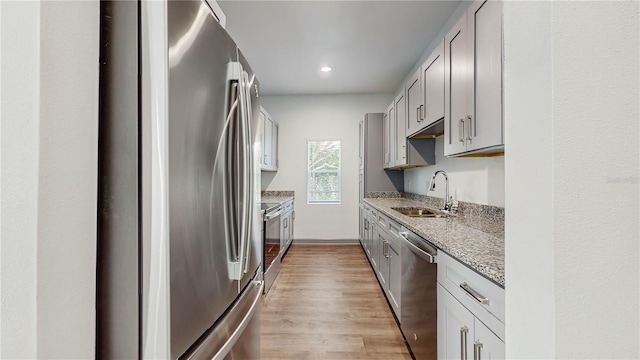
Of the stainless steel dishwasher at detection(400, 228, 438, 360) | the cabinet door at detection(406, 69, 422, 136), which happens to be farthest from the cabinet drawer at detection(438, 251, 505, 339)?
the cabinet door at detection(406, 69, 422, 136)

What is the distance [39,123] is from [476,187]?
8.30ft

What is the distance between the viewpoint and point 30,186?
0.57 meters

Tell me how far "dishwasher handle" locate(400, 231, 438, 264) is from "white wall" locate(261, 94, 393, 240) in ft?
10.8

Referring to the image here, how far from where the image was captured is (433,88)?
7.31 ft

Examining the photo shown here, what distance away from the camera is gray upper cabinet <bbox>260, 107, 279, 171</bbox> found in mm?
4145

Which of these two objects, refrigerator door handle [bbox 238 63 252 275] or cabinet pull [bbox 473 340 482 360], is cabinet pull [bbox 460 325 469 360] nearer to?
cabinet pull [bbox 473 340 482 360]

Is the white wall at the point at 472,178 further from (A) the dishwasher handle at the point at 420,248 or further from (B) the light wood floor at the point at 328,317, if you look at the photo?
(B) the light wood floor at the point at 328,317

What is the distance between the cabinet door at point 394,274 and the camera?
2.20 metres

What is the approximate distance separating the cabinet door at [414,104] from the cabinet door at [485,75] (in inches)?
38.8

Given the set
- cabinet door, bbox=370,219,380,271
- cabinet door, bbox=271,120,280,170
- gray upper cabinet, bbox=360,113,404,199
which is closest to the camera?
cabinet door, bbox=370,219,380,271

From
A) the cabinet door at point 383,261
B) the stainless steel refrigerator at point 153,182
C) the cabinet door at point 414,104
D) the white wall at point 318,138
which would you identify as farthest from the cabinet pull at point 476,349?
the white wall at point 318,138

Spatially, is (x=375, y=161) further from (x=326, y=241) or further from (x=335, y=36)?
(x=335, y=36)

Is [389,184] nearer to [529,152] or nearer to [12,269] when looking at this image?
[529,152]

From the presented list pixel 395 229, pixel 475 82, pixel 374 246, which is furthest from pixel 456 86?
pixel 374 246
